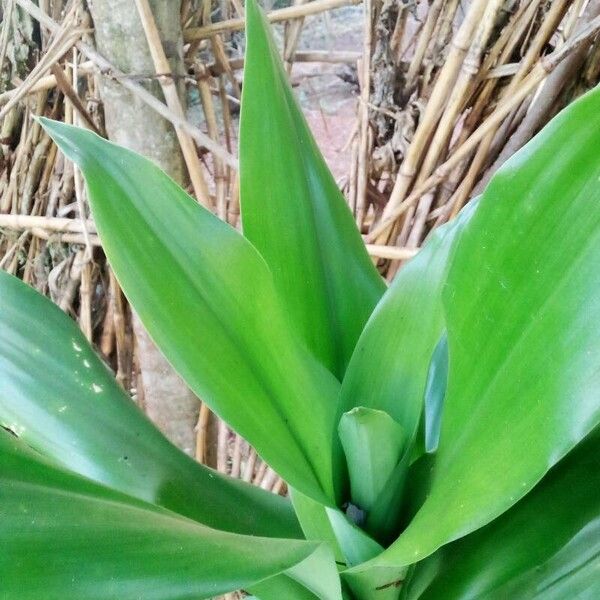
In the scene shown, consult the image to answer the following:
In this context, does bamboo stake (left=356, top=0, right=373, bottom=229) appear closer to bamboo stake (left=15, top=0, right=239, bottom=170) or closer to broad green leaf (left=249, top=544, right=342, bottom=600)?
bamboo stake (left=15, top=0, right=239, bottom=170)

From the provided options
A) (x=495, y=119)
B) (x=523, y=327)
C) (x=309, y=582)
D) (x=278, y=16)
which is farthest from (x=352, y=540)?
(x=278, y=16)

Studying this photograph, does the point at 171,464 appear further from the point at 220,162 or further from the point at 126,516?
the point at 220,162

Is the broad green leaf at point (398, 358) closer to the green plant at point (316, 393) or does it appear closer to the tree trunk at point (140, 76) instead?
the green plant at point (316, 393)

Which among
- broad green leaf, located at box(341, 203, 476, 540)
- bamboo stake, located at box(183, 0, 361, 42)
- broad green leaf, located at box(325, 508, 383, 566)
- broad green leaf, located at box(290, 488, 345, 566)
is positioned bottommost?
broad green leaf, located at box(290, 488, 345, 566)

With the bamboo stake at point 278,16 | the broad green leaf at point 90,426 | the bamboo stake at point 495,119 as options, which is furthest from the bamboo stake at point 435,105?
the broad green leaf at point 90,426

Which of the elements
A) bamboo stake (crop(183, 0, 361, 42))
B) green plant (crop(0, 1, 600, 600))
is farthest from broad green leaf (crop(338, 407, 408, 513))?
bamboo stake (crop(183, 0, 361, 42))

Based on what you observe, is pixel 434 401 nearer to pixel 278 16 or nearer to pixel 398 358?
pixel 398 358
